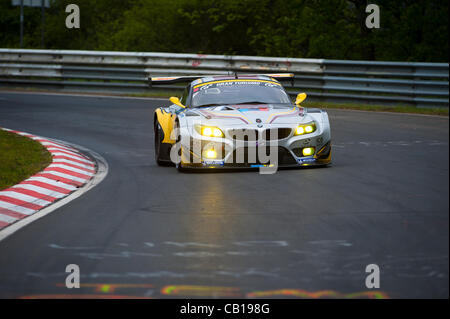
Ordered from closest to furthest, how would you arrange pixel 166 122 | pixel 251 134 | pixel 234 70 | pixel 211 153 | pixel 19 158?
pixel 251 134, pixel 211 153, pixel 166 122, pixel 19 158, pixel 234 70

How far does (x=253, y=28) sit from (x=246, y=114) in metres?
27.8

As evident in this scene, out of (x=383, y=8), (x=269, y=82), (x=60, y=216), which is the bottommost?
(x=60, y=216)

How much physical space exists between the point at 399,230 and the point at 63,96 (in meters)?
18.7

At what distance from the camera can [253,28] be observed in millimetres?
37469

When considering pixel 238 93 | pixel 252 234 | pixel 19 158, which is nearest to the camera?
pixel 252 234

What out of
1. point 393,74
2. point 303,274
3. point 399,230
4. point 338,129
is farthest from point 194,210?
point 393,74

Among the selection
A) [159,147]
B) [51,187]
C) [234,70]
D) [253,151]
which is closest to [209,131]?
[253,151]

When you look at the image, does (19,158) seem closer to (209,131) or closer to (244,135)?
(209,131)

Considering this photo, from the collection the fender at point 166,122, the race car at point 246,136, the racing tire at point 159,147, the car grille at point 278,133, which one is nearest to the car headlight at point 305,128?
the race car at point 246,136

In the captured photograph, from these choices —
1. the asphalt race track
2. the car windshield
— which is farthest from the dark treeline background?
the asphalt race track

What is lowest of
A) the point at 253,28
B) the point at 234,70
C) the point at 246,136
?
the point at 246,136

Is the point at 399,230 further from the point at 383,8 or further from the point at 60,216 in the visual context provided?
the point at 383,8

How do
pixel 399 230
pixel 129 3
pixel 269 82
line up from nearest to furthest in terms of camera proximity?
pixel 399 230 → pixel 269 82 → pixel 129 3

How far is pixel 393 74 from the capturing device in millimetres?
19641
